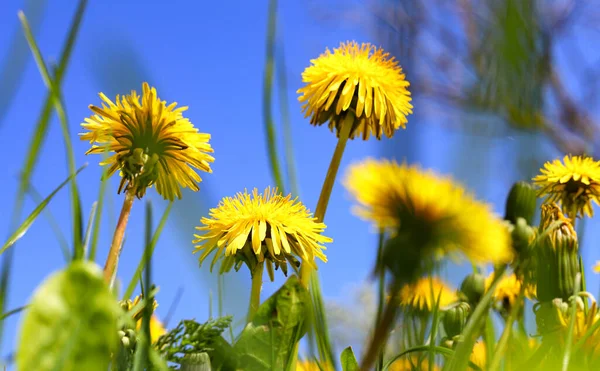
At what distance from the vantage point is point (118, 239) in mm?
405

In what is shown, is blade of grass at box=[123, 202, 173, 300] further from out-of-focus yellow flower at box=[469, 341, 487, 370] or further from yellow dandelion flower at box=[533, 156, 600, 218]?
yellow dandelion flower at box=[533, 156, 600, 218]

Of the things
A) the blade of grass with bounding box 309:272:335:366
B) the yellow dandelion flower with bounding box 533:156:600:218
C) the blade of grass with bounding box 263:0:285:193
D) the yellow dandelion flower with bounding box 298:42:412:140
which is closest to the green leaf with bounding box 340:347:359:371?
the blade of grass with bounding box 309:272:335:366

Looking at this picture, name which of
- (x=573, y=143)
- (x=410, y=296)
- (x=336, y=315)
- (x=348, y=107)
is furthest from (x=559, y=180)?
(x=573, y=143)

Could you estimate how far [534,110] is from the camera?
14cm

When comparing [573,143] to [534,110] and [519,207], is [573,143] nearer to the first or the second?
[519,207]

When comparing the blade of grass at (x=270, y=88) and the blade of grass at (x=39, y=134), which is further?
the blade of grass at (x=270, y=88)

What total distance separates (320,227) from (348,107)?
154 mm

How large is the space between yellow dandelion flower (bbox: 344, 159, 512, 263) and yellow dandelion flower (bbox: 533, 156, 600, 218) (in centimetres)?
47

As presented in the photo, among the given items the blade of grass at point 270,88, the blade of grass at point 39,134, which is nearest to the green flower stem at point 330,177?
the blade of grass at point 270,88

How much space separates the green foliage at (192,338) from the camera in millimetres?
333

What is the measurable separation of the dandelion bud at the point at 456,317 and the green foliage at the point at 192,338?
0.17 meters

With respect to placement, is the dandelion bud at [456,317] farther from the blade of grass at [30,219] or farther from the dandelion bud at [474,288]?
the blade of grass at [30,219]

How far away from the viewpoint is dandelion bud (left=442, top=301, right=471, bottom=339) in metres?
0.44

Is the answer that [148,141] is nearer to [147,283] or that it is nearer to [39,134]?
[39,134]
